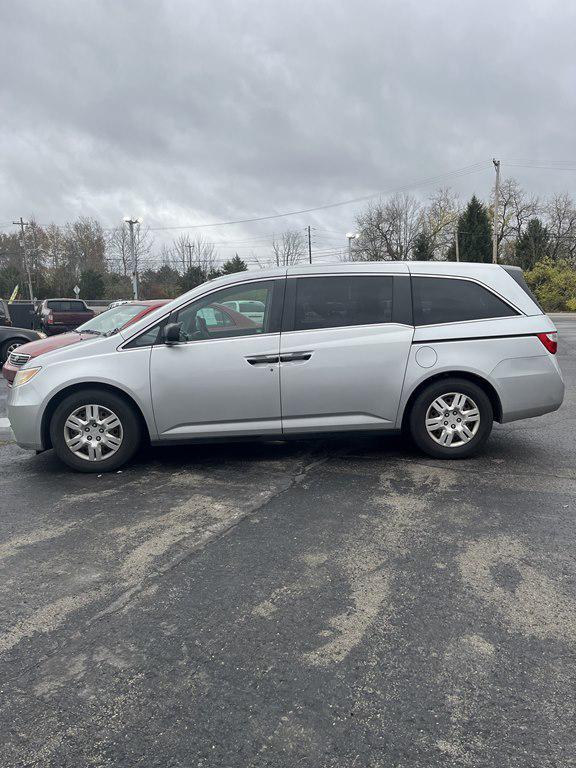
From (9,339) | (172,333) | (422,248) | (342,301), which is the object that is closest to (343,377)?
(342,301)

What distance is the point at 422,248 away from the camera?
5828 centimetres

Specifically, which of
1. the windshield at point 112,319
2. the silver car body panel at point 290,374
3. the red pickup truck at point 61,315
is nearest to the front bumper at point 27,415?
the silver car body panel at point 290,374

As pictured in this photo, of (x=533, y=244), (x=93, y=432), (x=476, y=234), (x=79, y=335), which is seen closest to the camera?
(x=93, y=432)

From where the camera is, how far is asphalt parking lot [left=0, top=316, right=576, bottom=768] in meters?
1.98

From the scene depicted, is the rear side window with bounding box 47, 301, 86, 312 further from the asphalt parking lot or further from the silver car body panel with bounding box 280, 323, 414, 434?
the silver car body panel with bounding box 280, 323, 414, 434

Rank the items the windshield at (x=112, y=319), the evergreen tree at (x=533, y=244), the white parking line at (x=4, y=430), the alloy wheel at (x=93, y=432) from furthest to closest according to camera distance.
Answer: the evergreen tree at (x=533, y=244) → the windshield at (x=112, y=319) → the white parking line at (x=4, y=430) → the alloy wheel at (x=93, y=432)

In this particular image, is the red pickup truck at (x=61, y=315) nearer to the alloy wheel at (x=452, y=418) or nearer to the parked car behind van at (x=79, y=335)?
the parked car behind van at (x=79, y=335)

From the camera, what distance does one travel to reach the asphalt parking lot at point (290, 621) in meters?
1.98

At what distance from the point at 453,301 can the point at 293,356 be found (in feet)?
5.37

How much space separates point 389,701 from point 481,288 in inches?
157

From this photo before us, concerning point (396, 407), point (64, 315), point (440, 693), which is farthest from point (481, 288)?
point (64, 315)

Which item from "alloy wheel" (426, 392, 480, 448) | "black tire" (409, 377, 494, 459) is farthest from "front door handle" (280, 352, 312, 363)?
"alloy wheel" (426, 392, 480, 448)

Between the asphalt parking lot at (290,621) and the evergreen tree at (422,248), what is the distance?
2226 inches

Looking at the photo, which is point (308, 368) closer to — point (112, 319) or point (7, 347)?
point (112, 319)
